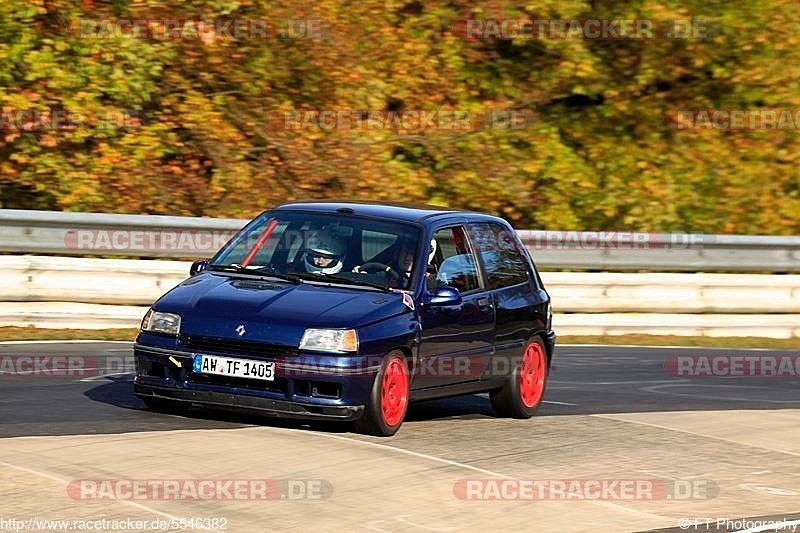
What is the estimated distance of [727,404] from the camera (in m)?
13.5

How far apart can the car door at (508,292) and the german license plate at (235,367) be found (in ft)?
7.47

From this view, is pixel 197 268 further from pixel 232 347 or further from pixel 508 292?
pixel 508 292

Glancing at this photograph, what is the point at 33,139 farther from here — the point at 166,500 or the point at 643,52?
the point at 166,500

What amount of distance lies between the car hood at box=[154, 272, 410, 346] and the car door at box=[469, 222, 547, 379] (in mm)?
1389

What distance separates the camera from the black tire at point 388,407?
960 centimetres

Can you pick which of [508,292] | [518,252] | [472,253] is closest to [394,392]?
[472,253]

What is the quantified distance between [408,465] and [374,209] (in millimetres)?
2541

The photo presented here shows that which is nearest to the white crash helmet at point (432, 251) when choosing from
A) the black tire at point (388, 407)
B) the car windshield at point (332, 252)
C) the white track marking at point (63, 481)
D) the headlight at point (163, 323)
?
the car windshield at point (332, 252)

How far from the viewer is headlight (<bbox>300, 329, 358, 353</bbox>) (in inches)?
370

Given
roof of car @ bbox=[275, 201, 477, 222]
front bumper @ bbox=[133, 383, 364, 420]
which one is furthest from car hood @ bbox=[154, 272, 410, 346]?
roof of car @ bbox=[275, 201, 477, 222]

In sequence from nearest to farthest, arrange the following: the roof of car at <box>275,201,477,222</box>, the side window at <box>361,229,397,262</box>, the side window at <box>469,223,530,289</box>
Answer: the side window at <box>361,229,397,262</box> < the roof of car at <box>275,201,477,222</box> < the side window at <box>469,223,530,289</box>

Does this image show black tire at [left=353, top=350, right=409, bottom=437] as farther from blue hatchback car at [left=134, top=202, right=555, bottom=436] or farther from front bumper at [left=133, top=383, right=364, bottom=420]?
front bumper at [left=133, top=383, right=364, bottom=420]

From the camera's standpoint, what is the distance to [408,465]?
898 cm

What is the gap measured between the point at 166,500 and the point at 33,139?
1235cm
